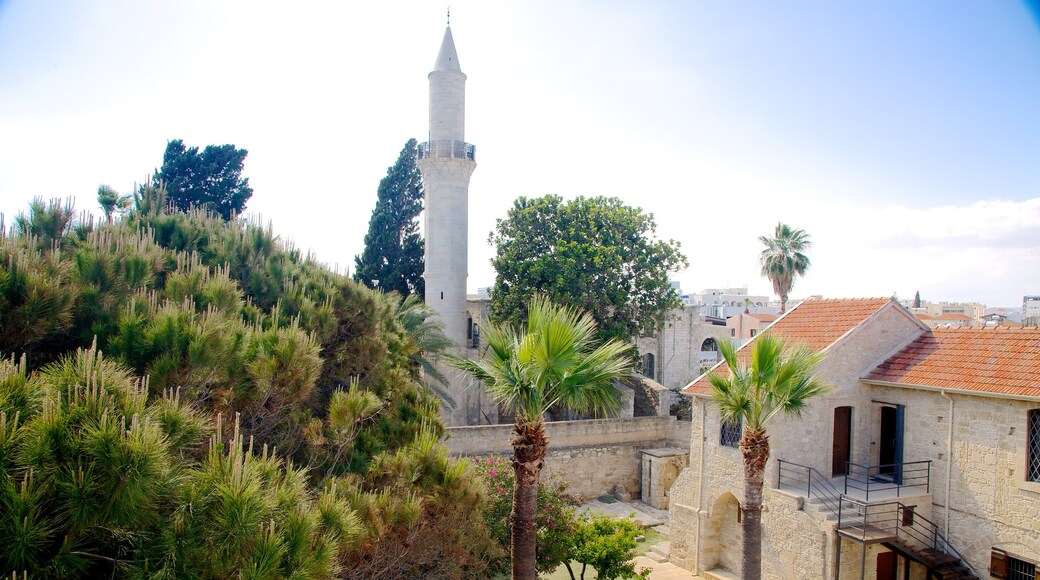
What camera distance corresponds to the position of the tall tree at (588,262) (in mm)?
24828

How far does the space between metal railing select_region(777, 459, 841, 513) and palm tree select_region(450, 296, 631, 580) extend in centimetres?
817

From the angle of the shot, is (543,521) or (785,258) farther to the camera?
(785,258)

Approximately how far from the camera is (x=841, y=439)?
15266 millimetres

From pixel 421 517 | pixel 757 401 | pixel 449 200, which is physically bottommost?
pixel 421 517

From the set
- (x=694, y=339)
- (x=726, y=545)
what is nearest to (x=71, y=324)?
(x=726, y=545)

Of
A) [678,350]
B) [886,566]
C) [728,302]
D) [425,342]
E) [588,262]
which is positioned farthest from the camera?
[728,302]

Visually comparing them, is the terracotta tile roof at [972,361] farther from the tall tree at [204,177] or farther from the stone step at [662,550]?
the tall tree at [204,177]

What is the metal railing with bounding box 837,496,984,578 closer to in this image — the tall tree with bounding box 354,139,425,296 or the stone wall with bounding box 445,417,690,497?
the stone wall with bounding box 445,417,690,497

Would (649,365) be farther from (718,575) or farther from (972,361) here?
(972,361)

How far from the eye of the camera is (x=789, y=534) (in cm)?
1352

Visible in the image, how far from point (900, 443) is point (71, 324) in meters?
16.2

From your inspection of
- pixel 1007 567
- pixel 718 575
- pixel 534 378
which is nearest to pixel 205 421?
pixel 534 378

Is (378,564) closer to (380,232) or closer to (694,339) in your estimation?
(380,232)

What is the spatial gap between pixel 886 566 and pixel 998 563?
2.15m
